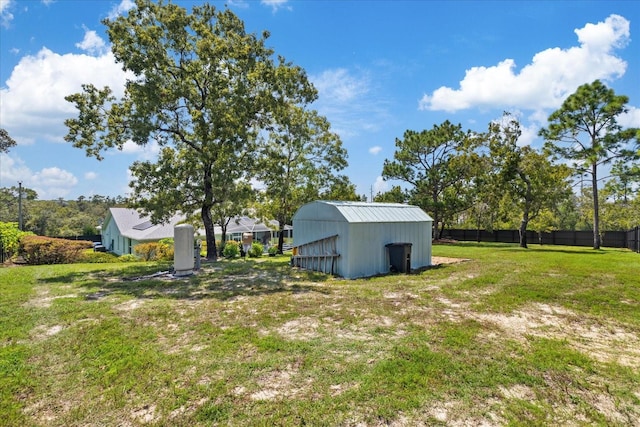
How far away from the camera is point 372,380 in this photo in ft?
11.6

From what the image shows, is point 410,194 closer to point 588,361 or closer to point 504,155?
point 504,155

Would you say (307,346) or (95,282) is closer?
(307,346)

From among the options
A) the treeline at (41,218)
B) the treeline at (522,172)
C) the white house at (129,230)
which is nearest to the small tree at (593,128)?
the treeline at (522,172)

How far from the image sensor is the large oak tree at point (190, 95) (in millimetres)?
11047

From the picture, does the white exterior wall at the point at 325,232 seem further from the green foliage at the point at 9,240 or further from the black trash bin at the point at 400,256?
the green foliage at the point at 9,240

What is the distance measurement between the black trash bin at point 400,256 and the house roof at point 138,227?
1621 centimetres

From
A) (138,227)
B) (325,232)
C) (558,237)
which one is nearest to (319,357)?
(325,232)

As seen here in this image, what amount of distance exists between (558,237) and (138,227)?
32.5 metres

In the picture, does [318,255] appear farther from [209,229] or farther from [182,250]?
[209,229]

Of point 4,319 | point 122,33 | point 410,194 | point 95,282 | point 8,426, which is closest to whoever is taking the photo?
point 8,426

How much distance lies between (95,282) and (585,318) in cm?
1082

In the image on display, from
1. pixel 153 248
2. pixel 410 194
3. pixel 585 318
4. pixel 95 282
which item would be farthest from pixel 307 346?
pixel 410 194

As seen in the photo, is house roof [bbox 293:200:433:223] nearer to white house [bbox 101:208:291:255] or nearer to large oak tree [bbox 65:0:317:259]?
large oak tree [bbox 65:0:317:259]

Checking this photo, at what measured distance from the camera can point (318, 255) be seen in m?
11.3
